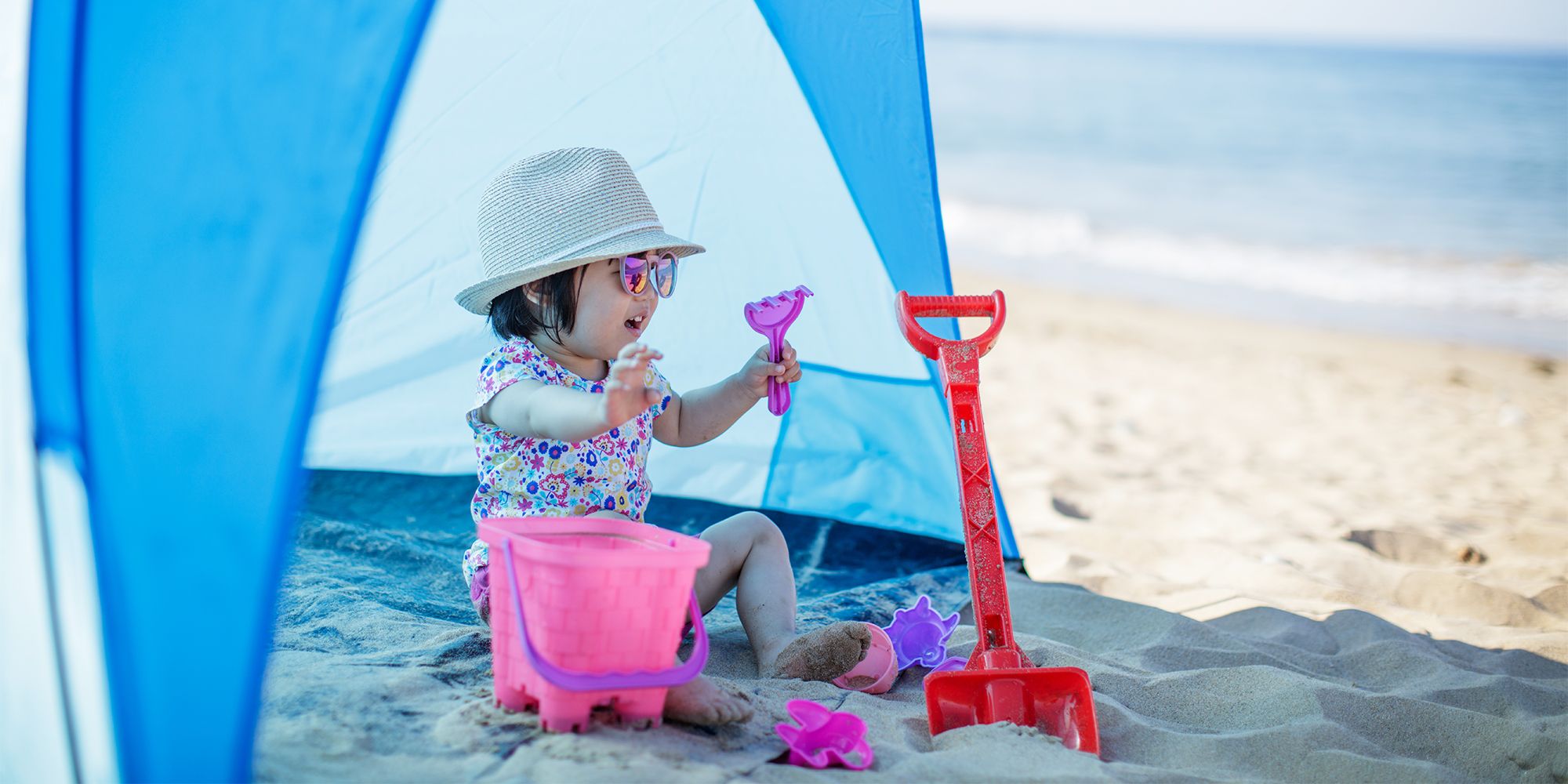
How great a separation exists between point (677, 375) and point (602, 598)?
3.84ft

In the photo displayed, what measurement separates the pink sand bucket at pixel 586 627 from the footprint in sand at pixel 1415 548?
2.05m

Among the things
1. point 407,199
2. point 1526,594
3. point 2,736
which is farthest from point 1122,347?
point 2,736

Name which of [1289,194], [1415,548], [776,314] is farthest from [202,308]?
[1289,194]

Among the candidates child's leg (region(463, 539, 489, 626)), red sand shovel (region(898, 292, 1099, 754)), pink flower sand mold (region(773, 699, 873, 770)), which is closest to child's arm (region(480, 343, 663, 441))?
child's leg (region(463, 539, 489, 626))

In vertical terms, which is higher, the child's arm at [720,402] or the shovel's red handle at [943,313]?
the shovel's red handle at [943,313]

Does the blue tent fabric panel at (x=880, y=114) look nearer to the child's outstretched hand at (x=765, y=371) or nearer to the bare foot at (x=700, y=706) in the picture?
the child's outstretched hand at (x=765, y=371)

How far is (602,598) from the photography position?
1.28 metres

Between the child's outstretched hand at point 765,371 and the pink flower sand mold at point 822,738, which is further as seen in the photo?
the child's outstretched hand at point 765,371

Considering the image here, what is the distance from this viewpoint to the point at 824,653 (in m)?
1.68

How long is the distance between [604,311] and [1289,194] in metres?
9.22

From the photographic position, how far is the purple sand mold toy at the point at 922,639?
1.82 m

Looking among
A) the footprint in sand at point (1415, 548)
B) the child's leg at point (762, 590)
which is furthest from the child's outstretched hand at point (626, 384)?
the footprint in sand at point (1415, 548)

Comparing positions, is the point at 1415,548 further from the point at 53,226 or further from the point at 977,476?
the point at 53,226

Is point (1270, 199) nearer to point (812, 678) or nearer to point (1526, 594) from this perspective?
point (1526, 594)
